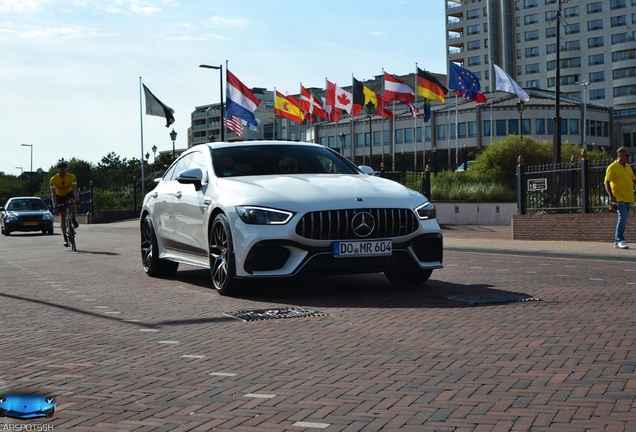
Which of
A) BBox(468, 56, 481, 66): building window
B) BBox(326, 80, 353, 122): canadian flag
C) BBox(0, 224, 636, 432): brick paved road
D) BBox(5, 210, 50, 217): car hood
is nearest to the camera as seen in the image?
BBox(0, 224, 636, 432): brick paved road

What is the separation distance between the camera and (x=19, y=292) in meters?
10.3

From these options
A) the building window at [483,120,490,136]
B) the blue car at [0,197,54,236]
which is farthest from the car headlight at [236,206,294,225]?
the building window at [483,120,490,136]

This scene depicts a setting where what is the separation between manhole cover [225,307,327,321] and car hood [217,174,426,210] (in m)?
1.12

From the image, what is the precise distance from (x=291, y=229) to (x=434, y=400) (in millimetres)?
4264

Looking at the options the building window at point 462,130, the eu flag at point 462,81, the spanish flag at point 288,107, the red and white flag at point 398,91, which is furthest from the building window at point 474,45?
the eu flag at point 462,81

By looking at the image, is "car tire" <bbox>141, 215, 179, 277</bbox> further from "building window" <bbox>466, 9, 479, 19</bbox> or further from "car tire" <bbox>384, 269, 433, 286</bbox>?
"building window" <bbox>466, 9, 479, 19</bbox>

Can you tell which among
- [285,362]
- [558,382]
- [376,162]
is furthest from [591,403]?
[376,162]

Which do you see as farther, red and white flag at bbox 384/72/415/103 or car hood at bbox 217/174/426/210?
red and white flag at bbox 384/72/415/103

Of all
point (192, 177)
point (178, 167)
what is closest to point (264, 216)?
point (192, 177)

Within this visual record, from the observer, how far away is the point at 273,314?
7.81 metres

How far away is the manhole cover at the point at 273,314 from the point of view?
25.1 feet

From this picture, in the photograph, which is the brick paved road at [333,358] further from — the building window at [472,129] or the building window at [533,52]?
the building window at [533,52]

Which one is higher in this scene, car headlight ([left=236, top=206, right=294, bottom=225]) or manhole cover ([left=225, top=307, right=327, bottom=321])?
car headlight ([left=236, top=206, right=294, bottom=225])

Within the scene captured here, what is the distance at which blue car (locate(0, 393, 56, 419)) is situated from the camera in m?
4.36
